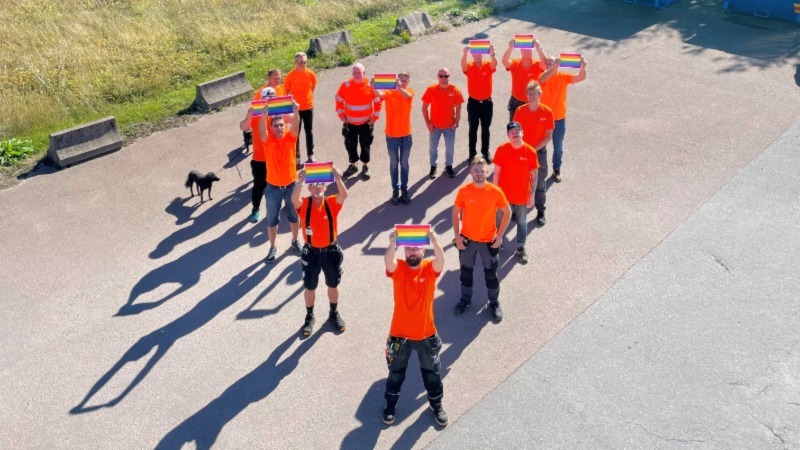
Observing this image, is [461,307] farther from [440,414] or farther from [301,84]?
[301,84]

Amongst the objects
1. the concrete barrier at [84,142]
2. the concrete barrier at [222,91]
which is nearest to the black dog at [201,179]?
the concrete barrier at [84,142]

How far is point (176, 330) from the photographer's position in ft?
27.1

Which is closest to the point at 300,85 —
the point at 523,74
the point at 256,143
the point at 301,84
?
the point at 301,84

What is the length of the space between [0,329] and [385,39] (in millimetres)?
10898

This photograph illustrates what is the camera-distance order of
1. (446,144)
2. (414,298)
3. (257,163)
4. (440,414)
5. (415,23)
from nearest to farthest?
1. (414,298)
2. (440,414)
3. (257,163)
4. (446,144)
5. (415,23)

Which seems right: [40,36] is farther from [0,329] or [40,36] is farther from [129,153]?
[0,329]

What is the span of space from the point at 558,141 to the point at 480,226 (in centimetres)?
358

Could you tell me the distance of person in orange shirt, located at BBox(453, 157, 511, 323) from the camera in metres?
7.71

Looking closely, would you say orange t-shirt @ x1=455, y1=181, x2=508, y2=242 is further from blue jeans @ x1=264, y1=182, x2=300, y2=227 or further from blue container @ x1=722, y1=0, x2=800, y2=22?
blue container @ x1=722, y1=0, x2=800, y2=22

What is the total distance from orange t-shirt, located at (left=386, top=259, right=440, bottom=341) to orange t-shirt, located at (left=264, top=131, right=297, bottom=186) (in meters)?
3.20

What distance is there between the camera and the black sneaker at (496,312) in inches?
324

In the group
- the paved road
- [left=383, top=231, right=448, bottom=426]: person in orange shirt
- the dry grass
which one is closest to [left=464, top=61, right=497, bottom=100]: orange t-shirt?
the paved road

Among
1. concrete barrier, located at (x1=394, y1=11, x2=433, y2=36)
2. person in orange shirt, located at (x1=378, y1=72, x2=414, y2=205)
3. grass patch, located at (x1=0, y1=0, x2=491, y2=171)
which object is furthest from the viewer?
concrete barrier, located at (x1=394, y1=11, x2=433, y2=36)

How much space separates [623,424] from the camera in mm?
6879
